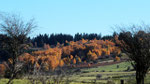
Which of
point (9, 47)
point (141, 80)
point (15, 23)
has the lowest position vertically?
point (141, 80)

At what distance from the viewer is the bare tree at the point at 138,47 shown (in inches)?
583

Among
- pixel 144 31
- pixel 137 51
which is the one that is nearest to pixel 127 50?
pixel 137 51

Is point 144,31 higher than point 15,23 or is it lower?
lower

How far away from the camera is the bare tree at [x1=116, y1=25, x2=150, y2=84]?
1480 centimetres

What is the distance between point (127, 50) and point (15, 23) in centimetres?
957

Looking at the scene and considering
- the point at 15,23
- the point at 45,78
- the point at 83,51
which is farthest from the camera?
the point at 83,51

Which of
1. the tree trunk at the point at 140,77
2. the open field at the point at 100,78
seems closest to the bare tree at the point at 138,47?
the tree trunk at the point at 140,77

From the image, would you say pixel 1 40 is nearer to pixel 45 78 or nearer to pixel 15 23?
pixel 15 23

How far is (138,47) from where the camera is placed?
15031 millimetres

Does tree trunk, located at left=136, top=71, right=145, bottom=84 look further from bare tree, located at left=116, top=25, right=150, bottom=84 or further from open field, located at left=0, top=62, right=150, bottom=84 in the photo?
open field, located at left=0, top=62, right=150, bottom=84

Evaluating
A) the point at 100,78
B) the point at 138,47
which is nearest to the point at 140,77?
the point at 138,47

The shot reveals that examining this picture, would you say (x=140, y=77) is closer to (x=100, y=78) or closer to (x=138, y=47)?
(x=138, y=47)

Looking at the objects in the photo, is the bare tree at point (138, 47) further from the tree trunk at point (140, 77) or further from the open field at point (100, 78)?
the open field at point (100, 78)

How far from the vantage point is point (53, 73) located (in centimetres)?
958
